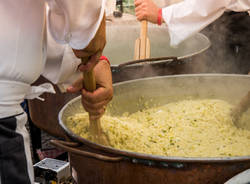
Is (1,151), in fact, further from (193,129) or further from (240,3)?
(240,3)

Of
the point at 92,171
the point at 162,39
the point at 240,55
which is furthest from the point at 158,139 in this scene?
the point at 240,55

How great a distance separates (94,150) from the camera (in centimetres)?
118

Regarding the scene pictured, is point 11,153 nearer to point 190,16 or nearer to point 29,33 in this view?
point 29,33

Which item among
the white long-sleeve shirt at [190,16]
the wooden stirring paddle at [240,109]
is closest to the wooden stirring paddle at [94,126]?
the wooden stirring paddle at [240,109]

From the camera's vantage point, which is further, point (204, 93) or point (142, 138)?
point (204, 93)

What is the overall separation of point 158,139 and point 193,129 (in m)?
0.21

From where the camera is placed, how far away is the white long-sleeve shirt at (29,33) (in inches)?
36.3

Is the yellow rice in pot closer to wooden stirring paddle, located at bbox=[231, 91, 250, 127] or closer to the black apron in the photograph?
wooden stirring paddle, located at bbox=[231, 91, 250, 127]

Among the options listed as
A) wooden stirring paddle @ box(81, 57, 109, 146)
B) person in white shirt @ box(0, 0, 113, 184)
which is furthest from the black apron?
wooden stirring paddle @ box(81, 57, 109, 146)

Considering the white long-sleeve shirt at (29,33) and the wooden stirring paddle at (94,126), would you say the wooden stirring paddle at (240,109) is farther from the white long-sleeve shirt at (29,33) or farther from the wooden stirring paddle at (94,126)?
the white long-sleeve shirt at (29,33)

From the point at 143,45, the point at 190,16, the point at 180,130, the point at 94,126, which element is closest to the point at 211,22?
the point at 190,16

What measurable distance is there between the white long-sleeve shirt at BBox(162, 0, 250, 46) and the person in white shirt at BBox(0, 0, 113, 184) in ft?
5.53

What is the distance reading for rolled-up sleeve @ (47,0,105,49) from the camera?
0.89 meters

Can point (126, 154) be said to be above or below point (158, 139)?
above
